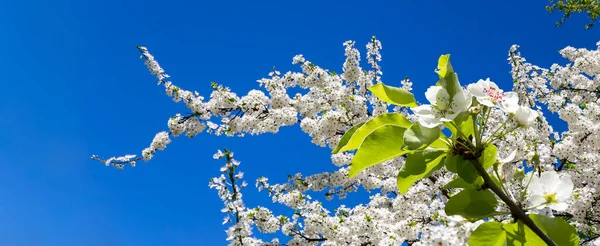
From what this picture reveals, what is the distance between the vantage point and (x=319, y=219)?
7.51 meters

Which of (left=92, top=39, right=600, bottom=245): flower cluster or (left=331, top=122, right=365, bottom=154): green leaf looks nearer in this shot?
(left=331, top=122, right=365, bottom=154): green leaf

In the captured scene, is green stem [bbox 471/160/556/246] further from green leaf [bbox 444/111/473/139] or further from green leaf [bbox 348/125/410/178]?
green leaf [bbox 348/125/410/178]

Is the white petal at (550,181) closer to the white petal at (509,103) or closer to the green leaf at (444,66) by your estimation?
the white petal at (509,103)

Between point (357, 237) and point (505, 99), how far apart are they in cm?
608

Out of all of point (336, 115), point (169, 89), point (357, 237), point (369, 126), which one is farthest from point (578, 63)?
point (369, 126)

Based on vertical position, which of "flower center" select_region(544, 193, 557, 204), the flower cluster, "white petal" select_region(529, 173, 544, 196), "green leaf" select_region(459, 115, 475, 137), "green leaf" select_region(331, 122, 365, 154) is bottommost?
→ "flower center" select_region(544, 193, 557, 204)

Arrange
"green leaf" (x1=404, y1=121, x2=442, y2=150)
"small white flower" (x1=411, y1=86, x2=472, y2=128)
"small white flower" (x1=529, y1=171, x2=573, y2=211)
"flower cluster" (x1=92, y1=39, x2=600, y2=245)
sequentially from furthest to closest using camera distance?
"flower cluster" (x1=92, y1=39, x2=600, y2=245) < "small white flower" (x1=529, y1=171, x2=573, y2=211) < "small white flower" (x1=411, y1=86, x2=472, y2=128) < "green leaf" (x1=404, y1=121, x2=442, y2=150)

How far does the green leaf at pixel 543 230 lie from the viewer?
1399mm

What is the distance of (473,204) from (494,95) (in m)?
0.35

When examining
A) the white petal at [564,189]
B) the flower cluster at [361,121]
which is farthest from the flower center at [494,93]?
the flower cluster at [361,121]

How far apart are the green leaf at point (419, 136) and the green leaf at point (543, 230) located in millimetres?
404

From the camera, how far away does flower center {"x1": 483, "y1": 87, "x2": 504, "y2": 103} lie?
1428mm

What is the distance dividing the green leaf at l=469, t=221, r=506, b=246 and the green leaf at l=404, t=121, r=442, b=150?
1.21 ft

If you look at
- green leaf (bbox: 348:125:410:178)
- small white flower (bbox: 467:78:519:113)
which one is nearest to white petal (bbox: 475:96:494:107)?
small white flower (bbox: 467:78:519:113)
